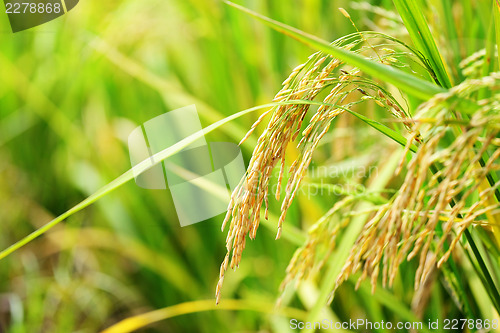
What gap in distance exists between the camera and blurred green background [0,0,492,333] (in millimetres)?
1567

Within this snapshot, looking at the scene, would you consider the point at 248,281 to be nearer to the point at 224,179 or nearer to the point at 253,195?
the point at 224,179

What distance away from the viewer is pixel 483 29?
1.10 metres

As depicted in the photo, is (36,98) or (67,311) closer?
(67,311)

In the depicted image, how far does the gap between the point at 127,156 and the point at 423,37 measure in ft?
5.31

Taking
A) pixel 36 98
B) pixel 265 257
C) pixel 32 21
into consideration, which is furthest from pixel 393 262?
pixel 32 21

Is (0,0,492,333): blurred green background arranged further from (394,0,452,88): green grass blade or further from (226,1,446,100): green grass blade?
(226,1,446,100): green grass blade

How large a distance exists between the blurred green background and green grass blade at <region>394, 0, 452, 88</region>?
23.2 inches

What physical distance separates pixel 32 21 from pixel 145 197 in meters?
1.24
